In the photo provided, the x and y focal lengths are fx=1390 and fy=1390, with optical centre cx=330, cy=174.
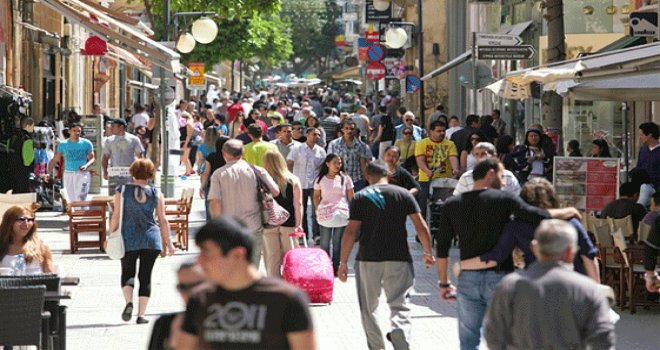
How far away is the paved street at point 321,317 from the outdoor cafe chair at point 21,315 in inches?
87.5

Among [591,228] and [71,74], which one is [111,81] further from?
[591,228]

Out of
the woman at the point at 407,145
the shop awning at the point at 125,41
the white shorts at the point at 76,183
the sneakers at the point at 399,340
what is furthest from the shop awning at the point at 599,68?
the white shorts at the point at 76,183

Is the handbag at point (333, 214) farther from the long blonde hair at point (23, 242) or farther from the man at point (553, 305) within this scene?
the man at point (553, 305)

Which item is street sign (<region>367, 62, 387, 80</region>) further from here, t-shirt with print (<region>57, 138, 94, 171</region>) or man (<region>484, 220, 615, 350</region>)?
man (<region>484, 220, 615, 350</region>)

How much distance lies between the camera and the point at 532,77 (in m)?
15.3

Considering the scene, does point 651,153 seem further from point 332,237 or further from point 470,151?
point 332,237

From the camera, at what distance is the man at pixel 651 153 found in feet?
53.4

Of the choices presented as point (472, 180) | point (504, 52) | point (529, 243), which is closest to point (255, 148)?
point (472, 180)

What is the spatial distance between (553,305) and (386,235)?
3.67 m

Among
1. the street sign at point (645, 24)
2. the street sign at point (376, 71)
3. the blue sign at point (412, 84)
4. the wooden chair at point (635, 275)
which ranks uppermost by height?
the street sign at point (376, 71)

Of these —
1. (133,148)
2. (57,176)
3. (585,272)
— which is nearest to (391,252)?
(585,272)

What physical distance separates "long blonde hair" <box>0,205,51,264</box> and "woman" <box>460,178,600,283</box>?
3346 millimetres

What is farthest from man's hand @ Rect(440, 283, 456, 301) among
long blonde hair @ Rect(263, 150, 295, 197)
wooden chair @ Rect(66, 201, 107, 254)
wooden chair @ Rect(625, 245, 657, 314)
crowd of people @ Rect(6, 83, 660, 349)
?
wooden chair @ Rect(66, 201, 107, 254)

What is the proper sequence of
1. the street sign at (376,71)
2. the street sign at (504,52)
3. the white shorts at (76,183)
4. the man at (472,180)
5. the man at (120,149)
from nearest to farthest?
the man at (472,180) → the street sign at (504,52) → the man at (120,149) → the white shorts at (76,183) → the street sign at (376,71)
